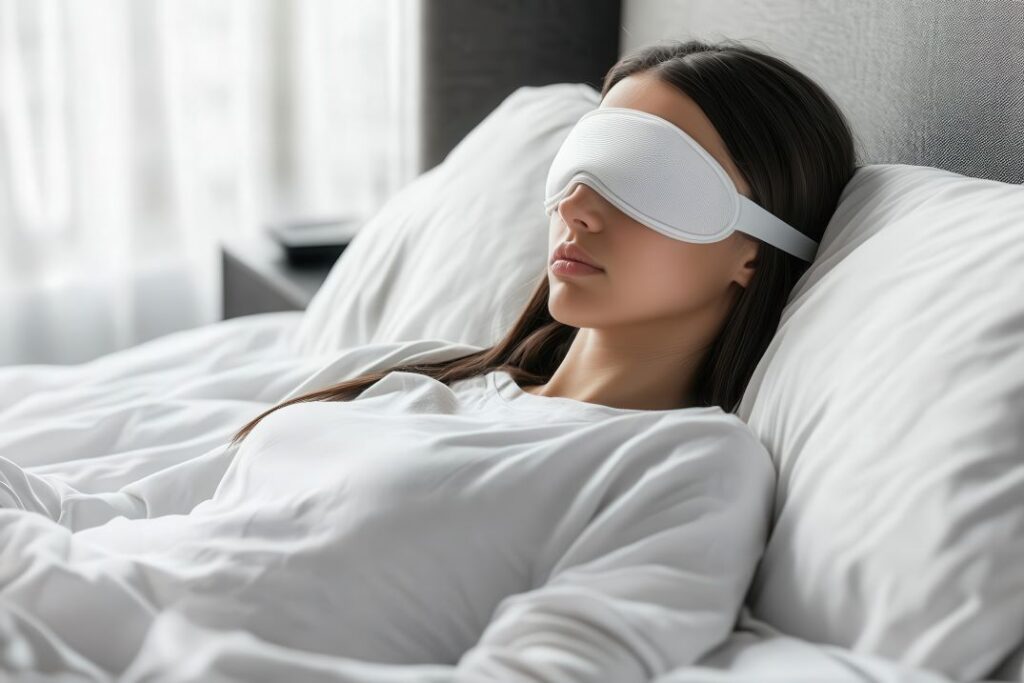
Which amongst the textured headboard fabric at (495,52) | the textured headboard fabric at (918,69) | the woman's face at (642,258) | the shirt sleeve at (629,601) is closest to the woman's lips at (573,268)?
the woman's face at (642,258)

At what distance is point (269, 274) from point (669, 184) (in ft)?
4.00

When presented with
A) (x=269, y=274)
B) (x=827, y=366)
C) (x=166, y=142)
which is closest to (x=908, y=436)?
(x=827, y=366)

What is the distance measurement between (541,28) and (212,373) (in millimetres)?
1075

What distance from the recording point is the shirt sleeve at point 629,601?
799mm

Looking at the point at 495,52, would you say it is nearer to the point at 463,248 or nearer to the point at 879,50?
the point at 463,248

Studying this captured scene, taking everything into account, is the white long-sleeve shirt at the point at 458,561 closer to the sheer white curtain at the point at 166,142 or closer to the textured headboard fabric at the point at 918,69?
the textured headboard fabric at the point at 918,69

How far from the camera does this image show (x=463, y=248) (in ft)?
5.31

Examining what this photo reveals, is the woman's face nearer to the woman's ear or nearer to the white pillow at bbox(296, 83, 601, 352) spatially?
the woman's ear

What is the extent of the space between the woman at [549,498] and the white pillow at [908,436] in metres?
0.06

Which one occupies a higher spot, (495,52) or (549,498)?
(495,52)

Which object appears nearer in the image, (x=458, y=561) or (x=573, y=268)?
(x=458, y=561)

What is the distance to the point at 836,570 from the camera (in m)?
0.88

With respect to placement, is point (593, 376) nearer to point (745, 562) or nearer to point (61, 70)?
point (745, 562)

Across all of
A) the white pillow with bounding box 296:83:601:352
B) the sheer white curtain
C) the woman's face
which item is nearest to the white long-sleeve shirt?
the woman's face
